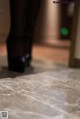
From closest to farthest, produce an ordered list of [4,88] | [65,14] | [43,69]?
[4,88]
[43,69]
[65,14]

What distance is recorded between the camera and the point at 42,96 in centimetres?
100

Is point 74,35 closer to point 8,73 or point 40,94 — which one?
point 8,73

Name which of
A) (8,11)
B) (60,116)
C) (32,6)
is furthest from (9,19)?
(60,116)

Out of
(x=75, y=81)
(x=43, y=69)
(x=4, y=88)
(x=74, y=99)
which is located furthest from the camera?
(x=43, y=69)

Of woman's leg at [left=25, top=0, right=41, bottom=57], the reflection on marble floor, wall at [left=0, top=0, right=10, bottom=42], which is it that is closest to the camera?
the reflection on marble floor

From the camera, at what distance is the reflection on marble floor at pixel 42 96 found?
836 millimetres

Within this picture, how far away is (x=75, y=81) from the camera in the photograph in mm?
1233

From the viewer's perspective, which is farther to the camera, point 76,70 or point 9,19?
point 76,70

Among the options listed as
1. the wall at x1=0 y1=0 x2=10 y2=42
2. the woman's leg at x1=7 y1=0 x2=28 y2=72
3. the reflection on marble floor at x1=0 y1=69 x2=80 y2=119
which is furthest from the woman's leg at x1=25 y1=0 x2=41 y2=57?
the reflection on marble floor at x1=0 y1=69 x2=80 y2=119

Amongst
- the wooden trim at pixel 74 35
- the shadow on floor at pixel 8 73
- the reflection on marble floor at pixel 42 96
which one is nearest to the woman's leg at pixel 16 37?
the shadow on floor at pixel 8 73

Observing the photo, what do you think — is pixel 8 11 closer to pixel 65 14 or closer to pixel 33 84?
pixel 33 84

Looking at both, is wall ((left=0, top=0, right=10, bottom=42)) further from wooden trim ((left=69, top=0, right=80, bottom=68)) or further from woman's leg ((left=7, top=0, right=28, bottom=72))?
wooden trim ((left=69, top=0, right=80, bottom=68))

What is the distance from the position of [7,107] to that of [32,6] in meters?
0.79

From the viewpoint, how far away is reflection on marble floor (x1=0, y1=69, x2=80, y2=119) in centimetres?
84
